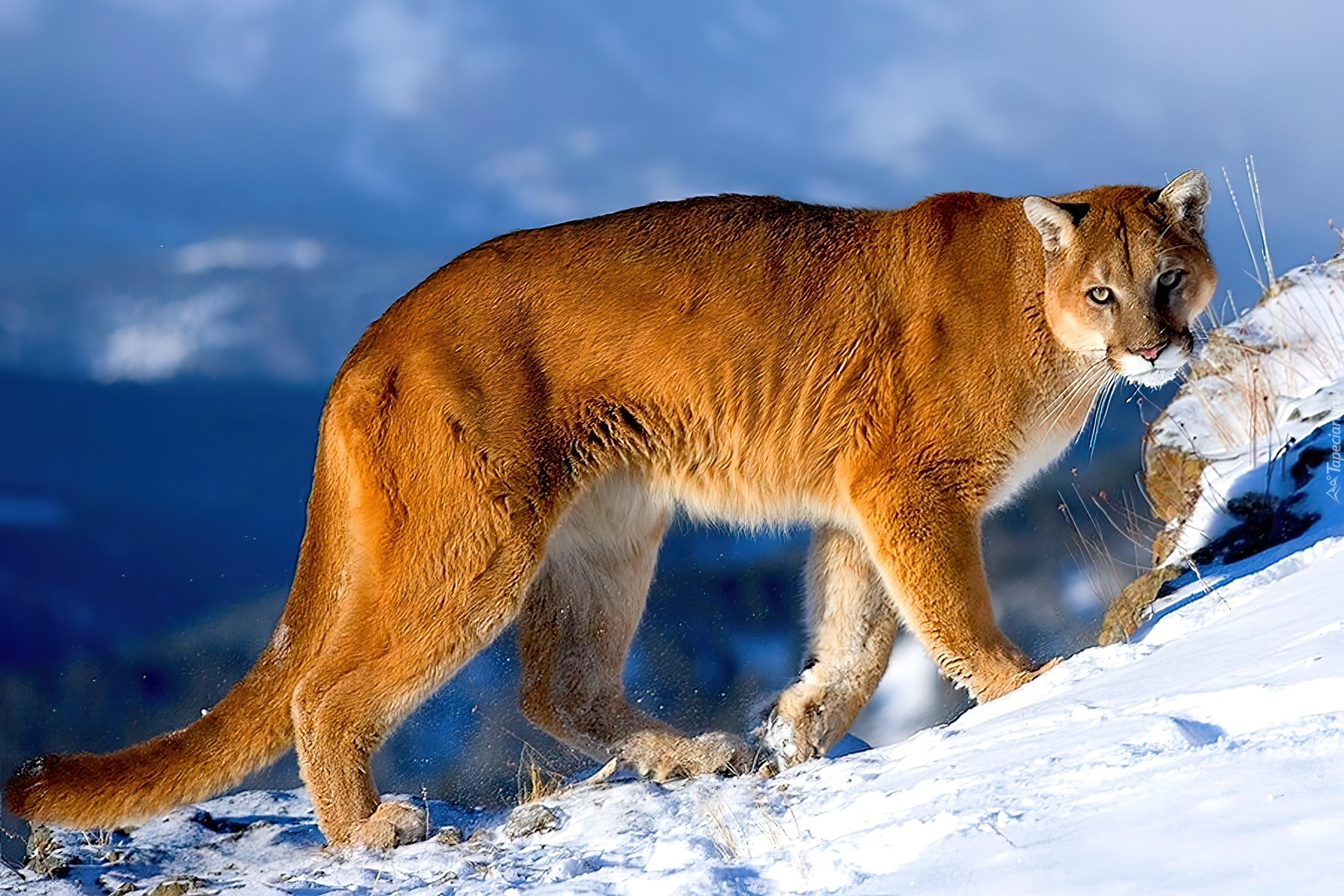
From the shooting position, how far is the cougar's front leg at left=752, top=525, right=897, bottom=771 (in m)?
5.65

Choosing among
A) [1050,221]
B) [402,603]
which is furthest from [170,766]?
[1050,221]

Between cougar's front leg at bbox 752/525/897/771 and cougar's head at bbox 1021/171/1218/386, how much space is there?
4.65 ft

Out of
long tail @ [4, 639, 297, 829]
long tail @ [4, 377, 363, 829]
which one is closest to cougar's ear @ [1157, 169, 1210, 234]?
long tail @ [4, 377, 363, 829]

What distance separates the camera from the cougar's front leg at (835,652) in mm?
5648

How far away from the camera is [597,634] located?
6.04 meters

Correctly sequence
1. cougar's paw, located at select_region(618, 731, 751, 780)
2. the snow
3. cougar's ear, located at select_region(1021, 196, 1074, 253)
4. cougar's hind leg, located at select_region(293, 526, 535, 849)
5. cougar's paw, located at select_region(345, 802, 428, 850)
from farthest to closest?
cougar's paw, located at select_region(618, 731, 751, 780), cougar's ear, located at select_region(1021, 196, 1074, 253), cougar's hind leg, located at select_region(293, 526, 535, 849), cougar's paw, located at select_region(345, 802, 428, 850), the snow

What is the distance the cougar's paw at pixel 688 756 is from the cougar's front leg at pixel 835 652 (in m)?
0.13

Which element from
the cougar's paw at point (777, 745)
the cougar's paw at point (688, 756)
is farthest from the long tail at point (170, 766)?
the cougar's paw at point (777, 745)

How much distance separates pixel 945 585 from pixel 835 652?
88 centimetres

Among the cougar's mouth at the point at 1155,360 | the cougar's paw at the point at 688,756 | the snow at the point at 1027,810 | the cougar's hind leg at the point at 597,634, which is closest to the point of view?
the snow at the point at 1027,810

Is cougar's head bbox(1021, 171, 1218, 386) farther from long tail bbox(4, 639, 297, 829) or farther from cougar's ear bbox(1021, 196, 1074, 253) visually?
long tail bbox(4, 639, 297, 829)

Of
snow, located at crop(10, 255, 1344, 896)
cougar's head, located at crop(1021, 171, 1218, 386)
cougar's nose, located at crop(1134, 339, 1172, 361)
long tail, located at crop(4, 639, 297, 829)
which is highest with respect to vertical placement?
cougar's head, located at crop(1021, 171, 1218, 386)

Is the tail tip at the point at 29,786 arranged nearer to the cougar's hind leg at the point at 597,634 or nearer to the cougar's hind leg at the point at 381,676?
the cougar's hind leg at the point at 381,676

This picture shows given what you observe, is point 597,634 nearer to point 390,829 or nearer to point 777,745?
point 777,745
